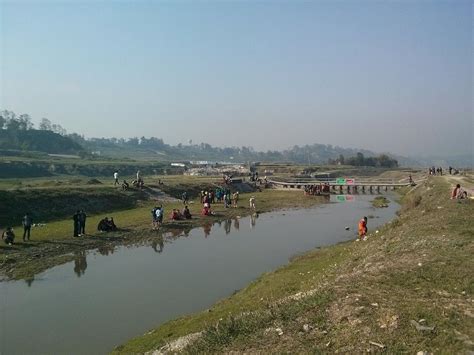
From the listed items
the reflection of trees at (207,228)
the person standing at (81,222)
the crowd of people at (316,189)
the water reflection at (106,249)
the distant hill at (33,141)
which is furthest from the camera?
the distant hill at (33,141)

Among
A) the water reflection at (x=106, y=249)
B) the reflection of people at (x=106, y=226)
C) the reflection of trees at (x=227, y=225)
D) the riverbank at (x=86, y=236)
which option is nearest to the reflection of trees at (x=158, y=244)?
the riverbank at (x=86, y=236)

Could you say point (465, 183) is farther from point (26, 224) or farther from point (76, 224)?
point (26, 224)

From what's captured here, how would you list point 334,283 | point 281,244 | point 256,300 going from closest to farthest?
point 334,283 < point 256,300 < point 281,244

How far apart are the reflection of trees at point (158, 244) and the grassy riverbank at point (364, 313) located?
1510cm

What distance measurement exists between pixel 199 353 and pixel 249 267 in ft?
57.8

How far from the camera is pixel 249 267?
30.2 meters

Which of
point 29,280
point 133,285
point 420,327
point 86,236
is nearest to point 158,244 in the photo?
point 86,236

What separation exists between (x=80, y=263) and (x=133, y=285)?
22.8 feet

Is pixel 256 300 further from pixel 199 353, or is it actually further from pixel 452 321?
pixel 452 321

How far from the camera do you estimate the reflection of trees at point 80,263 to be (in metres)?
29.3

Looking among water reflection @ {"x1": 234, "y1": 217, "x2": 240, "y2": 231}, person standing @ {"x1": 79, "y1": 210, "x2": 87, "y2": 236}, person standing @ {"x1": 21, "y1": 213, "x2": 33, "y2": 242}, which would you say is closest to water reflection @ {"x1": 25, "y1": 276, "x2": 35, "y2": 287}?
person standing @ {"x1": 21, "y1": 213, "x2": 33, "y2": 242}

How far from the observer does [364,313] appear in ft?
42.7

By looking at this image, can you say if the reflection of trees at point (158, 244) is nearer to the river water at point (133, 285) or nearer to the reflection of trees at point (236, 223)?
the river water at point (133, 285)

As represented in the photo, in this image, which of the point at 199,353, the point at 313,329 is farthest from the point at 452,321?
the point at 199,353
